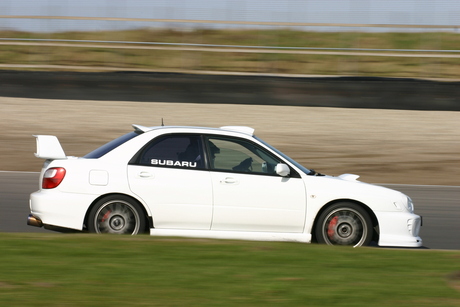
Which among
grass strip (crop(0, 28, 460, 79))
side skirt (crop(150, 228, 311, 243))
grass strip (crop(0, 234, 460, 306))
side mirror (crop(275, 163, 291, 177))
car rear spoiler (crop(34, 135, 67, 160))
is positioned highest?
grass strip (crop(0, 28, 460, 79))

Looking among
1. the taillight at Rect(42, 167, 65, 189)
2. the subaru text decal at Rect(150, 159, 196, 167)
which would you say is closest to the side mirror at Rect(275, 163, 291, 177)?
the subaru text decal at Rect(150, 159, 196, 167)

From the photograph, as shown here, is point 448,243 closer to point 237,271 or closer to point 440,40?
point 237,271

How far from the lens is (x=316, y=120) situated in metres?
21.8

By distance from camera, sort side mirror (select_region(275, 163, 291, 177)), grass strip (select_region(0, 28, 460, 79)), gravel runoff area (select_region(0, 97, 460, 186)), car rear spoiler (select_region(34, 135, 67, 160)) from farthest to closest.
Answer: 1. grass strip (select_region(0, 28, 460, 79))
2. gravel runoff area (select_region(0, 97, 460, 186))
3. car rear spoiler (select_region(34, 135, 67, 160))
4. side mirror (select_region(275, 163, 291, 177))

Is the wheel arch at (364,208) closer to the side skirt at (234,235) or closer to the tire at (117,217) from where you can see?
the side skirt at (234,235)

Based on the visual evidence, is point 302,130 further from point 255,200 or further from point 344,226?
point 255,200

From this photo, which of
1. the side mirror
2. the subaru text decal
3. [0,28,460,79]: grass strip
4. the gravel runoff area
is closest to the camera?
the side mirror

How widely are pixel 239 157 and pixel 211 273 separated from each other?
243 centimetres

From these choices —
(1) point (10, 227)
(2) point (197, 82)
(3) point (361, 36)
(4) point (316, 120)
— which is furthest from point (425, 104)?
(1) point (10, 227)

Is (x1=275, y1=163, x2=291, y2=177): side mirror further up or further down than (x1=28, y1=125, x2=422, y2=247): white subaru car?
further up

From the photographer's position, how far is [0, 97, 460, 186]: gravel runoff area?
53.5 feet

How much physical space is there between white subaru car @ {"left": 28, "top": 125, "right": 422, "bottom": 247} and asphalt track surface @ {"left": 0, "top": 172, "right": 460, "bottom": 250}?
1.50 meters

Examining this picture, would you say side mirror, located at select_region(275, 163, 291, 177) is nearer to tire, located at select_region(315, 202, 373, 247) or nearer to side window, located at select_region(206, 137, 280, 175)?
side window, located at select_region(206, 137, 280, 175)

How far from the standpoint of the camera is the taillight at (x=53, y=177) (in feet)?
24.6
